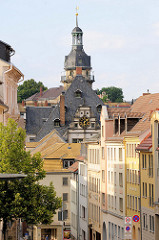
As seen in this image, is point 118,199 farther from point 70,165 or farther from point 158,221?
point 70,165

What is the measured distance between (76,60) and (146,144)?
124386 mm

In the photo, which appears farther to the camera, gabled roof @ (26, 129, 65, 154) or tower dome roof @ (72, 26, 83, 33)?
tower dome roof @ (72, 26, 83, 33)

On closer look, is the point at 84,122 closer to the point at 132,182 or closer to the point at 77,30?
the point at 77,30

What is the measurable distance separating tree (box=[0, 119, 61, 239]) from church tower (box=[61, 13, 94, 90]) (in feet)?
417

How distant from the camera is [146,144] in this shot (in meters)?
62.7

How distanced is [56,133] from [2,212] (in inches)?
3656

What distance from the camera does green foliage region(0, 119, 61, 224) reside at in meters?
52.2

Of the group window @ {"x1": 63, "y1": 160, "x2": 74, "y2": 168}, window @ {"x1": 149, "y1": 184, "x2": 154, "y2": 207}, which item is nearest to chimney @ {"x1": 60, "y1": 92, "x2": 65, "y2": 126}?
window @ {"x1": 63, "y1": 160, "x2": 74, "y2": 168}

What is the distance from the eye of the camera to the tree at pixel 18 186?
52.2 m

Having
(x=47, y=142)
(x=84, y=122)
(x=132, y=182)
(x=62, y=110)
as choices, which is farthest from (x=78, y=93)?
(x=132, y=182)

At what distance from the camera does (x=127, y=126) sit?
240 feet

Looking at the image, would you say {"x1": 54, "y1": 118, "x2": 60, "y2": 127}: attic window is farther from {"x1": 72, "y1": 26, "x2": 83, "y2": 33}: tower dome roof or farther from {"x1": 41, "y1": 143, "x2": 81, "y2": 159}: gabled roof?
{"x1": 72, "y1": 26, "x2": 83, "y2": 33}: tower dome roof

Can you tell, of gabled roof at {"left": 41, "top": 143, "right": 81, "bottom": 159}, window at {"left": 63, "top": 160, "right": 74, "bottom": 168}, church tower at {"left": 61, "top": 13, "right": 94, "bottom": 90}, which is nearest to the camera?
gabled roof at {"left": 41, "top": 143, "right": 81, "bottom": 159}

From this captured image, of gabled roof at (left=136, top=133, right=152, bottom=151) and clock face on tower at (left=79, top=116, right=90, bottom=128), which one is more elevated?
clock face on tower at (left=79, top=116, right=90, bottom=128)
